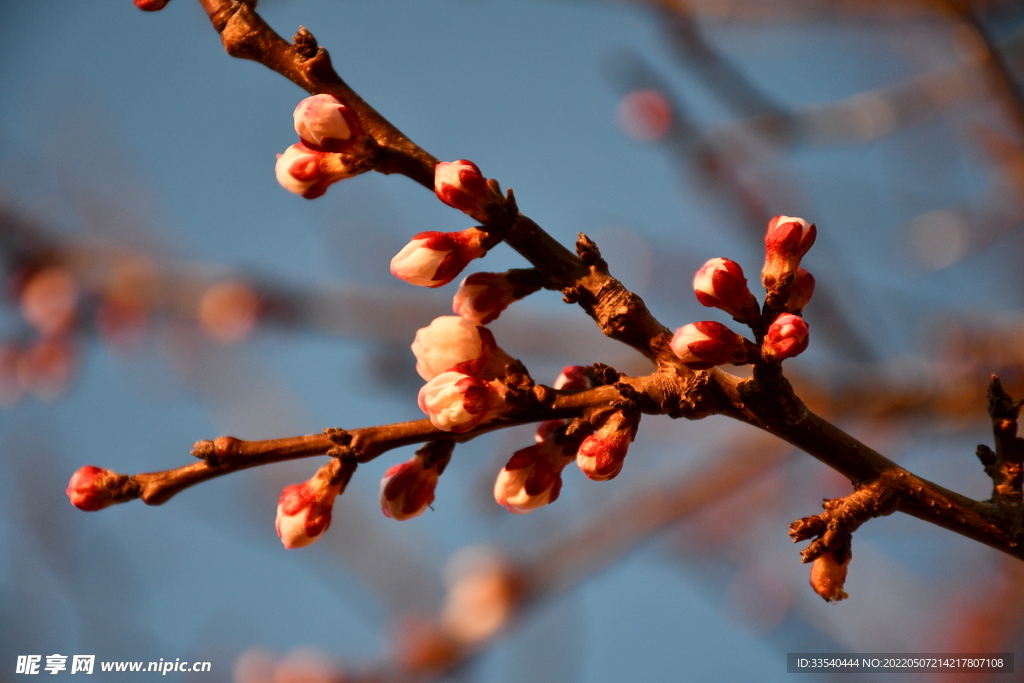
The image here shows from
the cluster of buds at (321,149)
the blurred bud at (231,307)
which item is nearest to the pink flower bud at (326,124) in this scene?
the cluster of buds at (321,149)

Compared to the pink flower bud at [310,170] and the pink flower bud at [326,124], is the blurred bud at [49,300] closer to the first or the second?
the pink flower bud at [310,170]

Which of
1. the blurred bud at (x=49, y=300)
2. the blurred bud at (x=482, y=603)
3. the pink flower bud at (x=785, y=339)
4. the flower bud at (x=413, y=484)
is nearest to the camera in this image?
the pink flower bud at (x=785, y=339)

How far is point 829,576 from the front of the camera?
117cm

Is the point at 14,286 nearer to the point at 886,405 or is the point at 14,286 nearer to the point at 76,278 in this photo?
the point at 76,278

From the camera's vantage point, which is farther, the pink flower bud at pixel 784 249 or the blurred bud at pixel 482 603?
the blurred bud at pixel 482 603

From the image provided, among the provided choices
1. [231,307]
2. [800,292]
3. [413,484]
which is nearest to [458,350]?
[413,484]

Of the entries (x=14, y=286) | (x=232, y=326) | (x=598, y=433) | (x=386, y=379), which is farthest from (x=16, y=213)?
(x=598, y=433)

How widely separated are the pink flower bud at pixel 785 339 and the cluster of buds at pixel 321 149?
2.54 feet

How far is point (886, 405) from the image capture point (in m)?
3.13

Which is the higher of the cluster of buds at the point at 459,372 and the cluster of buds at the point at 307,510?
the cluster of buds at the point at 459,372

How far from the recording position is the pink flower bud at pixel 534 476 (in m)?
1.29

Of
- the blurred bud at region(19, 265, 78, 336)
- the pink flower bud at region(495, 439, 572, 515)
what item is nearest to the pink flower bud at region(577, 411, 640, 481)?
the pink flower bud at region(495, 439, 572, 515)

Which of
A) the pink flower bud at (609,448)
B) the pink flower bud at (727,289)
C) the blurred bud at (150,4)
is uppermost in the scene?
the blurred bud at (150,4)

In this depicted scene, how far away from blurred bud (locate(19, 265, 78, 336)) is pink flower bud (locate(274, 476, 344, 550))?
362 cm
